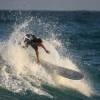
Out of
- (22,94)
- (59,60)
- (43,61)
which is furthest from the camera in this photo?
(59,60)

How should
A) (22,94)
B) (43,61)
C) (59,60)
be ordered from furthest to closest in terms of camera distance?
1. (59,60)
2. (43,61)
3. (22,94)

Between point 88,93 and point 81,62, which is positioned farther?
point 81,62

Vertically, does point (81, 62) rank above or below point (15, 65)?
above

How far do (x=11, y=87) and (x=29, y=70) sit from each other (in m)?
2.08

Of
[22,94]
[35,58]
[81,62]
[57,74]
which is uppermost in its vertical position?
[81,62]

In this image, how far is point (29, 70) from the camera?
1745 centimetres

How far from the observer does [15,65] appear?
18188mm

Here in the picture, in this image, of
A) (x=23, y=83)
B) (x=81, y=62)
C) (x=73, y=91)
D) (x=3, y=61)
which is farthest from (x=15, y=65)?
(x=81, y=62)

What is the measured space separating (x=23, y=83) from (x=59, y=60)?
4.04m

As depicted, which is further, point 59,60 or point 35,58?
point 59,60

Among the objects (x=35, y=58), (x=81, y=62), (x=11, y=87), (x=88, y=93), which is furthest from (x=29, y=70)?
(x=81, y=62)

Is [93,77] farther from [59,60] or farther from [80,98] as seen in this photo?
[80,98]

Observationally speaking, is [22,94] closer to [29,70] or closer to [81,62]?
[29,70]

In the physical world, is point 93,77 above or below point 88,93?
above
